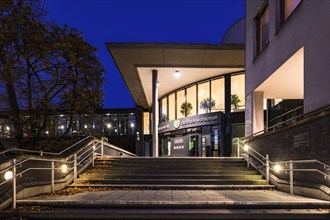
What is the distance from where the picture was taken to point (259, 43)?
597 inches

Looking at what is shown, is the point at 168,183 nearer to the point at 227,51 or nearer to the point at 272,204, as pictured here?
the point at 272,204

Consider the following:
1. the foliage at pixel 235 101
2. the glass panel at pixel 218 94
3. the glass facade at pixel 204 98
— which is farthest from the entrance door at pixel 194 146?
the foliage at pixel 235 101

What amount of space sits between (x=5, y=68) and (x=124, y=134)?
3740cm

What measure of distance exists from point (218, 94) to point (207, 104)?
127 centimetres

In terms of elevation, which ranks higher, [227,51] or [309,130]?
[227,51]

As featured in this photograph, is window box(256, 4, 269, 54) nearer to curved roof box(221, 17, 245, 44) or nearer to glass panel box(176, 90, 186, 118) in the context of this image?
curved roof box(221, 17, 245, 44)

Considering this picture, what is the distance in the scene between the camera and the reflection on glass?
25688 mm

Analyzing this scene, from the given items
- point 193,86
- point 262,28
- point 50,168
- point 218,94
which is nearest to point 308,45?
point 262,28

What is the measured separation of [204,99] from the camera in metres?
23.4

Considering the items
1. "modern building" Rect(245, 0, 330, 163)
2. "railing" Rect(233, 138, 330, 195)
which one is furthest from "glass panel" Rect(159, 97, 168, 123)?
"railing" Rect(233, 138, 330, 195)

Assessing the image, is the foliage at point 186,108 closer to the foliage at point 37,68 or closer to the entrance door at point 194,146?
the entrance door at point 194,146

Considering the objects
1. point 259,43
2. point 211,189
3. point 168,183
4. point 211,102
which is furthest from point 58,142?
point 211,102

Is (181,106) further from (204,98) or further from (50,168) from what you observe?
(50,168)

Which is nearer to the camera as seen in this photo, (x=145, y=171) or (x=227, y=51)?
(x=145, y=171)
